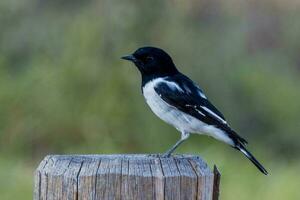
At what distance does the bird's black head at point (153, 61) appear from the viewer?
239 inches

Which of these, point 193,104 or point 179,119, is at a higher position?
point 193,104

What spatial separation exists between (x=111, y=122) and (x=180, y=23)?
242 centimetres

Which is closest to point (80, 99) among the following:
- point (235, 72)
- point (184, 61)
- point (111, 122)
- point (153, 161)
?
point (111, 122)

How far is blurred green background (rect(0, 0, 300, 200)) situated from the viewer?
9.10 meters

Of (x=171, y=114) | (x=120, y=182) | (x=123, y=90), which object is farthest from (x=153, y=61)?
(x=123, y=90)

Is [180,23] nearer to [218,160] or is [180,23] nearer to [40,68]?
[40,68]

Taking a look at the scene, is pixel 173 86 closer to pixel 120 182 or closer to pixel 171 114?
pixel 171 114

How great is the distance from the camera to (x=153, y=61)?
20.0 feet

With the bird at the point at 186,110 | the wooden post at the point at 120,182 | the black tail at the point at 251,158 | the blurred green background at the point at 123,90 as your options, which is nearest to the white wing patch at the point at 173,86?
the bird at the point at 186,110

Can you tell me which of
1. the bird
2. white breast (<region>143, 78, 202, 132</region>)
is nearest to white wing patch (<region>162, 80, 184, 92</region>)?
the bird

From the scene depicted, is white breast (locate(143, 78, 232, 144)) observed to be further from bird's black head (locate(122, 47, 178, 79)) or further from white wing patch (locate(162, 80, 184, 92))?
bird's black head (locate(122, 47, 178, 79))

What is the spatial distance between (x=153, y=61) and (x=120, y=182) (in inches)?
111

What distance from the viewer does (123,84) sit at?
9.91 meters

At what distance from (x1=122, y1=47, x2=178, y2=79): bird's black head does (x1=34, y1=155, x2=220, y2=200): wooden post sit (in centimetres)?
256
